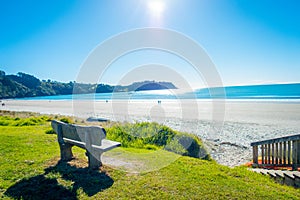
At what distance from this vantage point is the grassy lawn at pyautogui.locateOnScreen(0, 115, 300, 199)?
10.5 ft

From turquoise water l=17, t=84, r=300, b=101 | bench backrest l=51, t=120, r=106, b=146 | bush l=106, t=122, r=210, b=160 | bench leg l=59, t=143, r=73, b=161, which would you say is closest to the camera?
bench backrest l=51, t=120, r=106, b=146

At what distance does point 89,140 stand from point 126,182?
1.09m

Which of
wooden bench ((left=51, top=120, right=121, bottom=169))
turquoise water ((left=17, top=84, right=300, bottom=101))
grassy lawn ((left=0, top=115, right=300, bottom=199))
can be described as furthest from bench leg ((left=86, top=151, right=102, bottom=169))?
turquoise water ((left=17, top=84, right=300, bottom=101))

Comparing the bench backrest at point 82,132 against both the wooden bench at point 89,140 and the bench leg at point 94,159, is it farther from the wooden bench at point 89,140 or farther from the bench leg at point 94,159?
the bench leg at point 94,159

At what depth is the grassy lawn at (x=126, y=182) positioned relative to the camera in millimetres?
3198

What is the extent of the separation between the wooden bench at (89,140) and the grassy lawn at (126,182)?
338 mm

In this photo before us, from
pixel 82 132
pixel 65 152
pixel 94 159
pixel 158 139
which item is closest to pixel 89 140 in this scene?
pixel 82 132

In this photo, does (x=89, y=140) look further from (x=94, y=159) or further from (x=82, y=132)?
(x=94, y=159)

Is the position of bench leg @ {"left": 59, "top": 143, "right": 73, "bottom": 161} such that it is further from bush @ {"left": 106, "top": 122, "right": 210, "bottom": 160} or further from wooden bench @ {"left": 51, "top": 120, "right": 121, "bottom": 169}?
bush @ {"left": 106, "top": 122, "right": 210, "bottom": 160}

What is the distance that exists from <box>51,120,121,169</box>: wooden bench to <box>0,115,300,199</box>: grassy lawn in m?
0.34

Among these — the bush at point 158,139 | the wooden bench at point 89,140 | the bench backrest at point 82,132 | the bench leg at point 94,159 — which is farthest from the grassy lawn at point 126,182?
the bush at point 158,139

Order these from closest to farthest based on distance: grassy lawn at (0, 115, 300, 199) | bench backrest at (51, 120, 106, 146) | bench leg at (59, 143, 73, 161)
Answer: grassy lawn at (0, 115, 300, 199), bench backrest at (51, 120, 106, 146), bench leg at (59, 143, 73, 161)

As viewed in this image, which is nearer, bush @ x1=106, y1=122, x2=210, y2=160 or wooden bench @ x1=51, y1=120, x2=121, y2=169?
wooden bench @ x1=51, y1=120, x2=121, y2=169

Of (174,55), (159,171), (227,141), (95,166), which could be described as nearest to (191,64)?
(174,55)
